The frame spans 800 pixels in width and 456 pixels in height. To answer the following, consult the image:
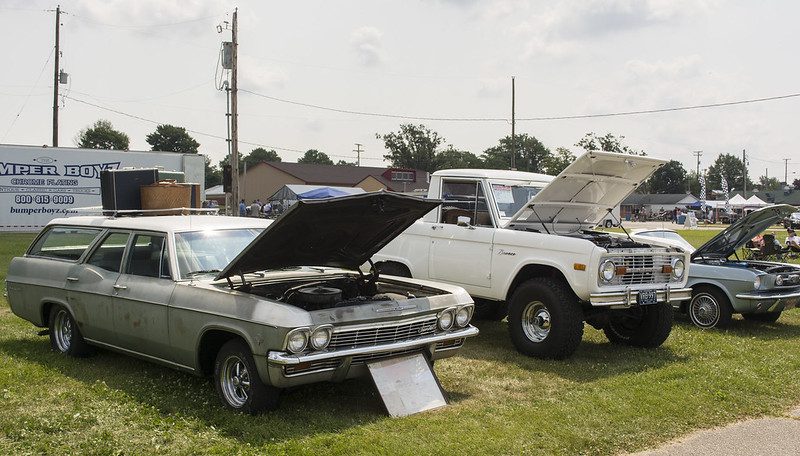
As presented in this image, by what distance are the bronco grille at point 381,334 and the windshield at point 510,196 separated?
3.00 m

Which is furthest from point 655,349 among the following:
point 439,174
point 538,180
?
point 439,174

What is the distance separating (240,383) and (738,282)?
274 inches

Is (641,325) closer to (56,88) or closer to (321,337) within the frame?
(321,337)

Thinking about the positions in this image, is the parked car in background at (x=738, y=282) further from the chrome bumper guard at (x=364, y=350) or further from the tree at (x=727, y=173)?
the tree at (x=727, y=173)

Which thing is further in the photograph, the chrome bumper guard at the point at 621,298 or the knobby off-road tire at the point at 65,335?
the chrome bumper guard at the point at 621,298

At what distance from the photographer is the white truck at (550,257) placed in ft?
24.2

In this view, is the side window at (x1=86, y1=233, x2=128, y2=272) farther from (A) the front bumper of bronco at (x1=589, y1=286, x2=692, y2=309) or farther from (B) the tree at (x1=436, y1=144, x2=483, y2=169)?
(B) the tree at (x1=436, y1=144, x2=483, y2=169)

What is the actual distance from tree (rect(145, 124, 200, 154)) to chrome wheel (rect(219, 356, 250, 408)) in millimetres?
89175

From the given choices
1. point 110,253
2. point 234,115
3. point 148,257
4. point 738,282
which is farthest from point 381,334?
point 234,115

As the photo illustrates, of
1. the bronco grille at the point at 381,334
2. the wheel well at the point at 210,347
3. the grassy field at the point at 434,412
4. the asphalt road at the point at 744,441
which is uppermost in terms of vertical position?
the bronco grille at the point at 381,334

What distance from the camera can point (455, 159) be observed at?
91.1m

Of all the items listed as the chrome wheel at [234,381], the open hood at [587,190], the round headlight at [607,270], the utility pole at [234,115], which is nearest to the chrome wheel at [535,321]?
the round headlight at [607,270]

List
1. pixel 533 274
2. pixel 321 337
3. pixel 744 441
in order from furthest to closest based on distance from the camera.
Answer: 1. pixel 533 274
2. pixel 744 441
3. pixel 321 337

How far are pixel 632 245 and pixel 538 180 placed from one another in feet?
5.94
